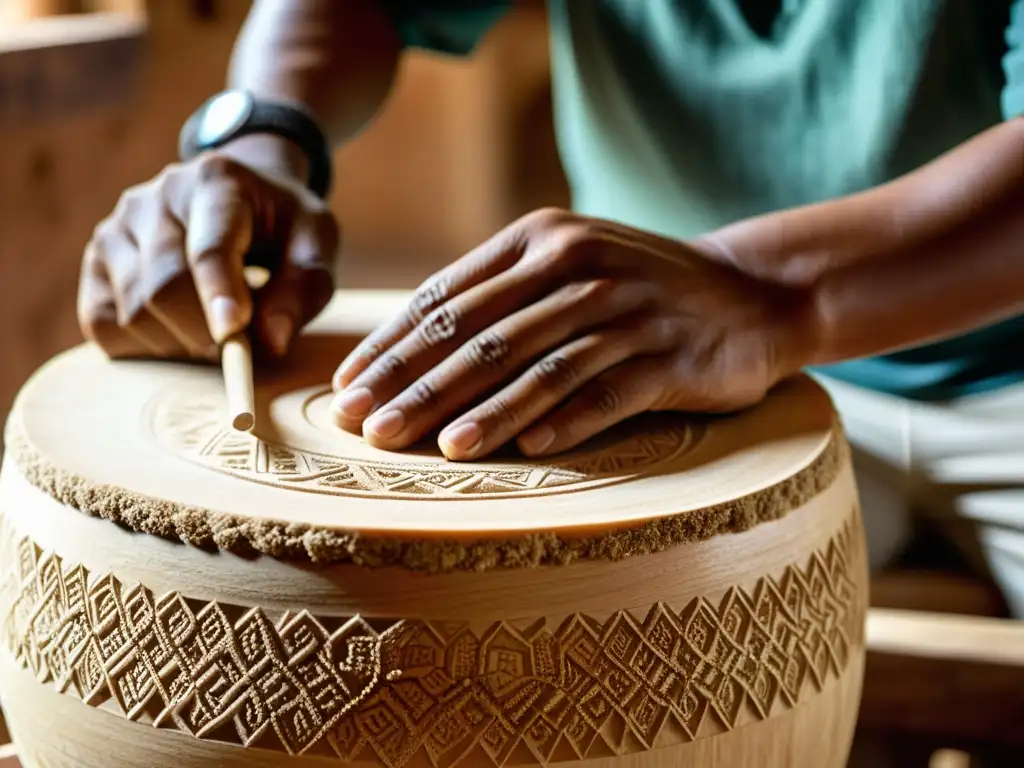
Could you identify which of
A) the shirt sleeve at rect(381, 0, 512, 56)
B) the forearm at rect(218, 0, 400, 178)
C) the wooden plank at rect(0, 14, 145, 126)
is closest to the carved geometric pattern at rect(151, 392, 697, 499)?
the forearm at rect(218, 0, 400, 178)

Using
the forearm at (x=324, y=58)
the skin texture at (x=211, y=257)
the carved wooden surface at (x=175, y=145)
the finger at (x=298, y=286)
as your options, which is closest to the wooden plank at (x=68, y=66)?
the carved wooden surface at (x=175, y=145)

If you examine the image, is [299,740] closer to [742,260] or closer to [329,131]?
[742,260]

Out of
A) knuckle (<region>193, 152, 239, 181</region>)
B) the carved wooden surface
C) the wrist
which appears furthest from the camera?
the carved wooden surface

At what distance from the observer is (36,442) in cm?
71

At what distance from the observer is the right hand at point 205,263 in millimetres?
851

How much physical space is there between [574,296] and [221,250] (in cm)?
27

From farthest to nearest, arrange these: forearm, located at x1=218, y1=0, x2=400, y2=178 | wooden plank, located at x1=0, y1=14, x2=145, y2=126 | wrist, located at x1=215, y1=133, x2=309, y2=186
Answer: wooden plank, located at x1=0, y1=14, x2=145, y2=126
forearm, located at x1=218, y1=0, x2=400, y2=178
wrist, located at x1=215, y1=133, x2=309, y2=186

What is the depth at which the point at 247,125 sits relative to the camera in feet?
3.48

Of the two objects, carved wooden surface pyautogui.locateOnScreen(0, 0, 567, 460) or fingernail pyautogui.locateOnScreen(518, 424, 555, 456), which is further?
carved wooden surface pyautogui.locateOnScreen(0, 0, 567, 460)

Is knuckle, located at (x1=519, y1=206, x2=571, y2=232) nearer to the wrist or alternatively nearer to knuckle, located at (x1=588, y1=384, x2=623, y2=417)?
knuckle, located at (x1=588, y1=384, x2=623, y2=417)

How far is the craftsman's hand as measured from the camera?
71cm

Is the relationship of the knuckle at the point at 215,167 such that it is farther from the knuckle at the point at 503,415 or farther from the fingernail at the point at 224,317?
the knuckle at the point at 503,415

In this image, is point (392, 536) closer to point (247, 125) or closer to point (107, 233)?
point (107, 233)

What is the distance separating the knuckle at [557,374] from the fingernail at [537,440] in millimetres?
26
